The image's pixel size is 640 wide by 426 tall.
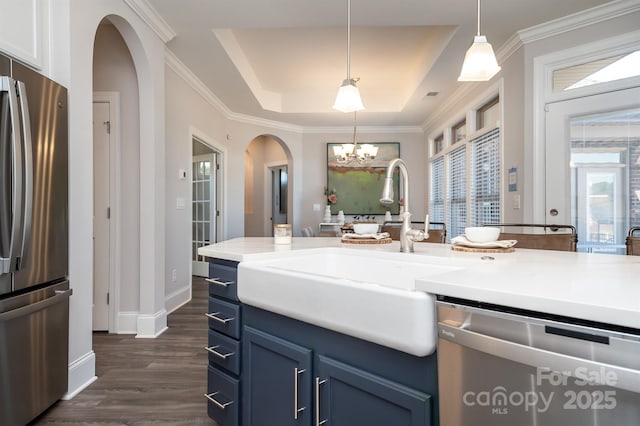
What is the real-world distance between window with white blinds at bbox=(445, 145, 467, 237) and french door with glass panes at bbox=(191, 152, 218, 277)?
11.6 feet

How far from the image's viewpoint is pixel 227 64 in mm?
3840

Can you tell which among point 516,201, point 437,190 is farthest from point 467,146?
point 437,190

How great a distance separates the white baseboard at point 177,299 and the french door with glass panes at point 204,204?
1.29m

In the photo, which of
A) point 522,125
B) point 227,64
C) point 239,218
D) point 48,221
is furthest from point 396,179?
point 48,221

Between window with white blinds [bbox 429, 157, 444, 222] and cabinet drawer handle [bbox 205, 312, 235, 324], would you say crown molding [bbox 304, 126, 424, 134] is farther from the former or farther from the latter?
cabinet drawer handle [bbox 205, 312, 235, 324]

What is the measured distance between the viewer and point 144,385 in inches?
84.0

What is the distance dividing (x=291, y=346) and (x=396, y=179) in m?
5.81

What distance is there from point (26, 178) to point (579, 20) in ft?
12.8

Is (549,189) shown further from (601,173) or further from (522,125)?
(522,125)

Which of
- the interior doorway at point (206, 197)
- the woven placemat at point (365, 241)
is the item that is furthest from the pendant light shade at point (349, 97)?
the interior doorway at point (206, 197)

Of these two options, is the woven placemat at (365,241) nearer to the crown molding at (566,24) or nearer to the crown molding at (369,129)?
the crown molding at (566,24)

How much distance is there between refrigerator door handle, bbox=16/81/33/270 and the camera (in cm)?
155

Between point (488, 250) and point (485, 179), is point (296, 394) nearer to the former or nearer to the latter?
point (488, 250)

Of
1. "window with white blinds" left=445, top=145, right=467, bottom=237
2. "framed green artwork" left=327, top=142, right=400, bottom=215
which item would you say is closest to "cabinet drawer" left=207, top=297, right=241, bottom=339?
"window with white blinds" left=445, top=145, right=467, bottom=237
